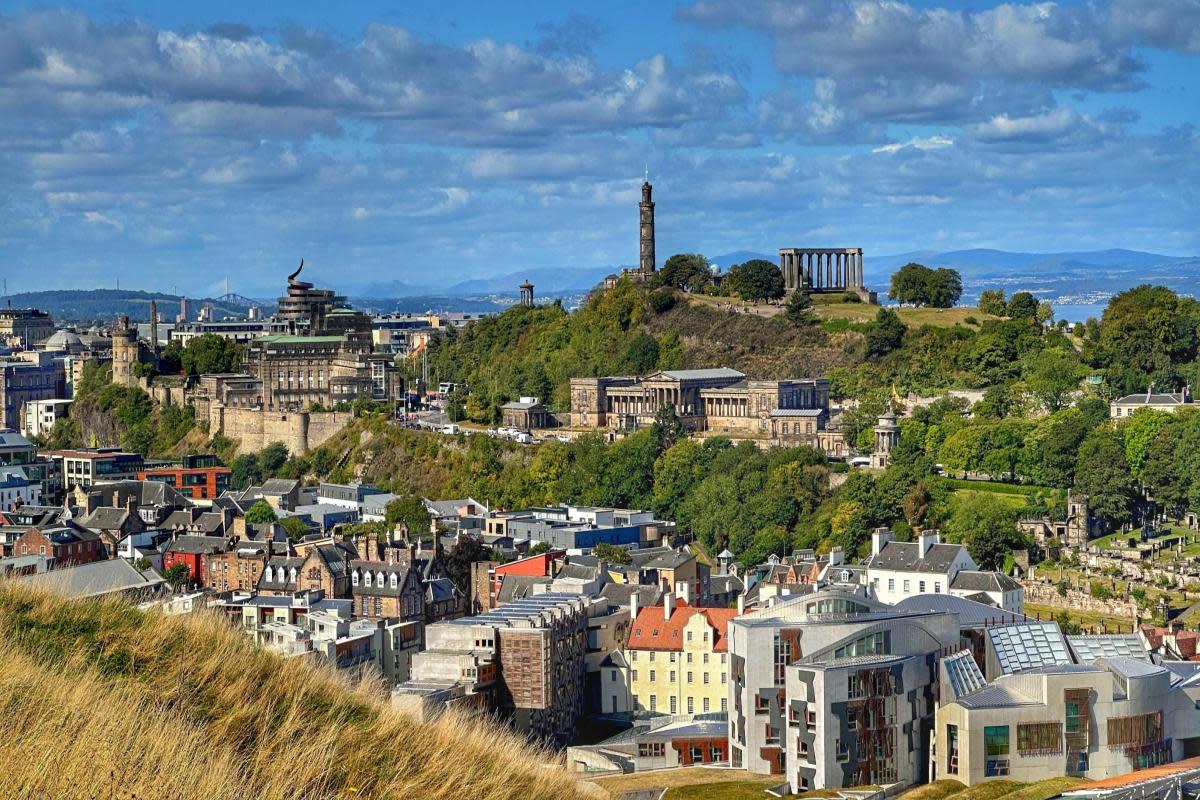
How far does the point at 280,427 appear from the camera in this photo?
272ft

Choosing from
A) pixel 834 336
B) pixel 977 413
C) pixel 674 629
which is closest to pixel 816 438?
pixel 977 413

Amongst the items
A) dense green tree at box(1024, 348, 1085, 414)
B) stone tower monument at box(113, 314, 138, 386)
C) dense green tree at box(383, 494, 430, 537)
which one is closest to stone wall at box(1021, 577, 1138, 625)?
dense green tree at box(1024, 348, 1085, 414)

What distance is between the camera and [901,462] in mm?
58625

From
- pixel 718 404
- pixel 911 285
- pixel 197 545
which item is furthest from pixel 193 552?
pixel 911 285

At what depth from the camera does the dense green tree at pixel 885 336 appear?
72.9m

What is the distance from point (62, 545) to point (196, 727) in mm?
40089

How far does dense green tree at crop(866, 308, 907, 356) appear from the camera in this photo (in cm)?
7288

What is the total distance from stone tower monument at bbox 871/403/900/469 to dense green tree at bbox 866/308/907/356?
11.2 meters

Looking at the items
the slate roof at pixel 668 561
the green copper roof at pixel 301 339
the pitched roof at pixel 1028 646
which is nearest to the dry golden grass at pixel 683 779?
the pitched roof at pixel 1028 646

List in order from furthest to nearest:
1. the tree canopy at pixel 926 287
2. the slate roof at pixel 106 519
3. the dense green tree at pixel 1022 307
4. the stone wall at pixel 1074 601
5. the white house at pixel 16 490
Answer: the tree canopy at pixel 926 287 → the dense green tree at pixel 1022 307 → the white house at pixel 16 490 → the slate roof at pixel 106 519 → the stone wall at pixel 1074 601

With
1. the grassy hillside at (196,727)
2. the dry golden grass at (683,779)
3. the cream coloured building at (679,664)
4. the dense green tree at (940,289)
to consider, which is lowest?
the dry golden grass at (683,779)

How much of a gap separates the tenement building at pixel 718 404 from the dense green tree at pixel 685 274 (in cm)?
822

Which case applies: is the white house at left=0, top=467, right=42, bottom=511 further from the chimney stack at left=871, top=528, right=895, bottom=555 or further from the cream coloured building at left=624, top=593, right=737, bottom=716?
the cream coloured building at left=624, top=593, right=737, bottom=716

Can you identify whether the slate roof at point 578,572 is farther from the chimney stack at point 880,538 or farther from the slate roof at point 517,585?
the chimney stack at point 880,538
